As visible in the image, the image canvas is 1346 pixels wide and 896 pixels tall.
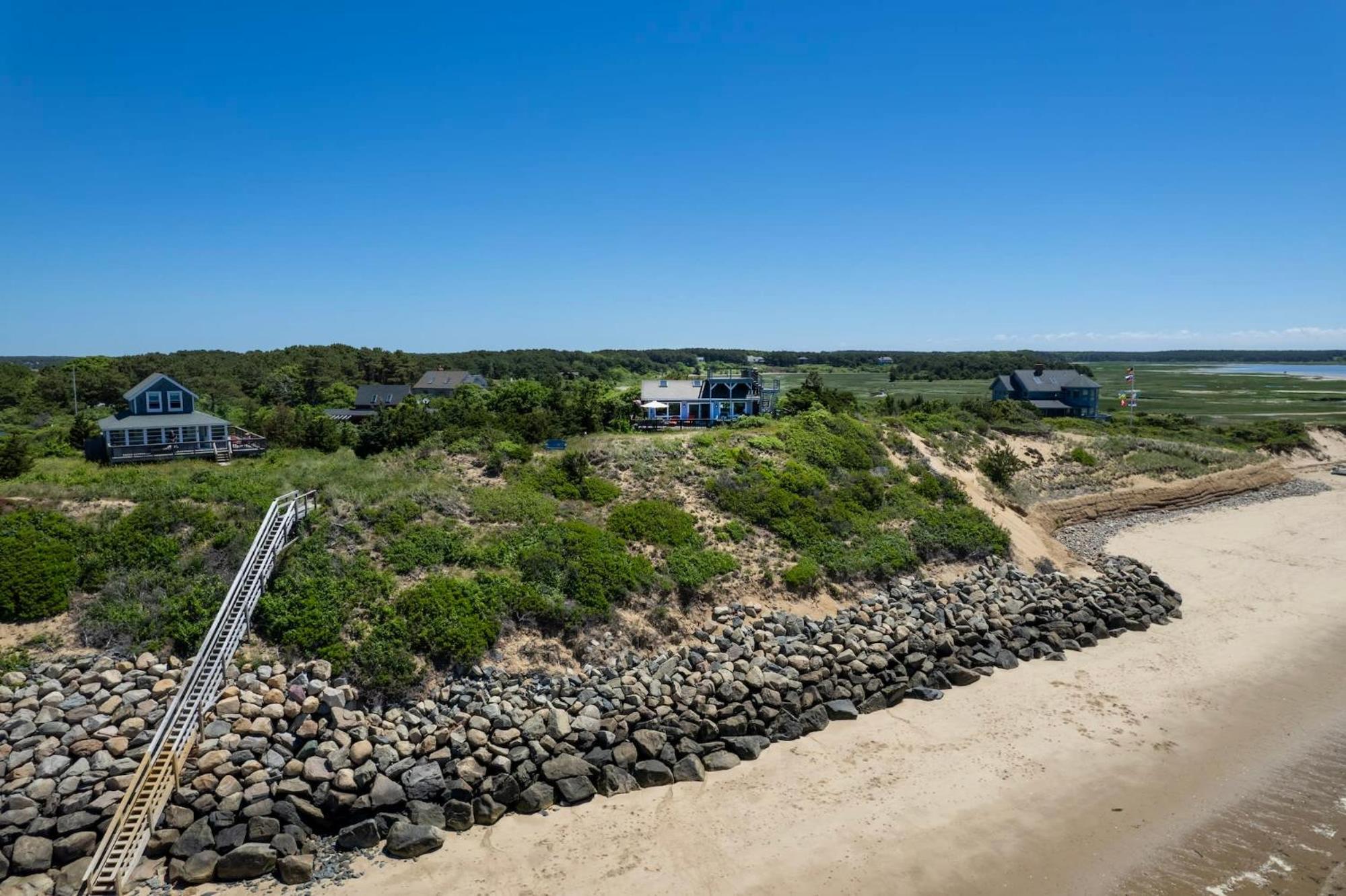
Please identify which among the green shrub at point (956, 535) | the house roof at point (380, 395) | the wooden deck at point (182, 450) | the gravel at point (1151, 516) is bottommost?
the gravel at point (1151, 516)

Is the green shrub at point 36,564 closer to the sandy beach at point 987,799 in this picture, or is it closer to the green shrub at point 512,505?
the green shrub at point 512,505

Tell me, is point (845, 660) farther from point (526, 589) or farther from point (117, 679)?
point (117, 679)

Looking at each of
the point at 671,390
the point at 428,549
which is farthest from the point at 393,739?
the point at 671,390

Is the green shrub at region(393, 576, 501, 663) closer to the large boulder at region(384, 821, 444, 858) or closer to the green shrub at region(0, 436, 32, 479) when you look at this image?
the large boulder at region(384, 821, 444, 858)

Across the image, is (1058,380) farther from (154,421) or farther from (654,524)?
(154,421)

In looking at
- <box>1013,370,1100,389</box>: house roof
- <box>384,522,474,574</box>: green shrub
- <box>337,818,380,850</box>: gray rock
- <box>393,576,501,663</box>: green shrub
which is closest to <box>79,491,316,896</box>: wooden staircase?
<box>384,522,474,574</box>: green shrub

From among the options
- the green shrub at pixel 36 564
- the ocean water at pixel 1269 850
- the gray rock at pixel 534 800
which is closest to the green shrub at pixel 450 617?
the gray rock at pixel 534 800
